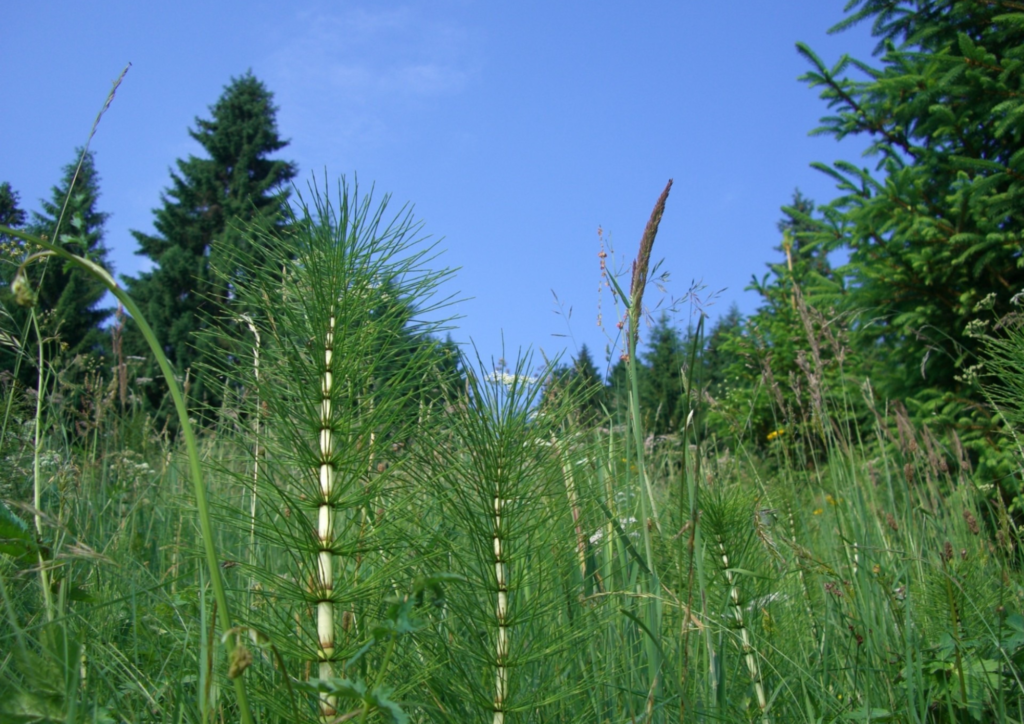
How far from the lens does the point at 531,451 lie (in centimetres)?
126

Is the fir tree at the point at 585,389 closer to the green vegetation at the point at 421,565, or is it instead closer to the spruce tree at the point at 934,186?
the green vegetation at the point at 421,565

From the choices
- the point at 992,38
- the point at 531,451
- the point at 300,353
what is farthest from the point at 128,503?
the point at 992,38

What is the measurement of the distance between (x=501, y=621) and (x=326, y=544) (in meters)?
0.32

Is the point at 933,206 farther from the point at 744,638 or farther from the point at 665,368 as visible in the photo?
the point at 744,638

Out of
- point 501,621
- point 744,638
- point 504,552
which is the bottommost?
point 744,638

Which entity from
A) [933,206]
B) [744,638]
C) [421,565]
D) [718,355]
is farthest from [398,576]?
[718,355]

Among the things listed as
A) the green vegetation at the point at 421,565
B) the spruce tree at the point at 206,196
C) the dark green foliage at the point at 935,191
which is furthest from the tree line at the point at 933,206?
the spruce tree at the point at 206,196

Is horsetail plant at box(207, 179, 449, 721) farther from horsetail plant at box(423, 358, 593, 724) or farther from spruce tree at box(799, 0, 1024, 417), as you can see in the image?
spruce tree at box(799, 0, 1024, 417)

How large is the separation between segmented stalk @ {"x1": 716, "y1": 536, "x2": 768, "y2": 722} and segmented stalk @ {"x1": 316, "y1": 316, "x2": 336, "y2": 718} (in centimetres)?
89

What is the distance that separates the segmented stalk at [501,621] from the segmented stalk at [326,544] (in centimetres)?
26

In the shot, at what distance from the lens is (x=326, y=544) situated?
110 centimetres

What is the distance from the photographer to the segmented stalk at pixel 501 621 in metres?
1.09

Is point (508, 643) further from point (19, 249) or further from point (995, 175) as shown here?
point (995, 175)

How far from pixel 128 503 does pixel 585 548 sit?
252 cm
